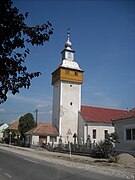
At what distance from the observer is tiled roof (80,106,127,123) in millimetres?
48500

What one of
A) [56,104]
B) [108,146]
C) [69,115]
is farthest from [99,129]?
[108,146]

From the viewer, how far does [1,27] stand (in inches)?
180

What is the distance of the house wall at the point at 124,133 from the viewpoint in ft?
82.4

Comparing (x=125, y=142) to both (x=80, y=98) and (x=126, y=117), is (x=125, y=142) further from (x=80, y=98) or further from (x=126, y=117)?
(x=80, y=98)

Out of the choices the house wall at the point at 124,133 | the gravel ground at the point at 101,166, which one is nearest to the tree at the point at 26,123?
the house wall at the point at 124,133

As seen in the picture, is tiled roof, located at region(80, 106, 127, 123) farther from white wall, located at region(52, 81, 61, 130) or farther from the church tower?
white wall, located at region(52, 81, 61, 130)

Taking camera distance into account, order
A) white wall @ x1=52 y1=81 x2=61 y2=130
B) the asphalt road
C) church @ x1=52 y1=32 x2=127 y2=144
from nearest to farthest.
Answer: the asphalt road
church @ x1=52 y1=32 x2=127 y2=144
white wall @ x1=52 y1=81 x2=61 y2=130

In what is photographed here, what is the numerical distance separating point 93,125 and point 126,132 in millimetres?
21486

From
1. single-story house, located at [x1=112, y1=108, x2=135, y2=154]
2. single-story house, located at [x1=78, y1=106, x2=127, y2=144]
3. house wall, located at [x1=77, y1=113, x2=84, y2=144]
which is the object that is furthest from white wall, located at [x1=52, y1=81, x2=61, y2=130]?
single-story house, located at [x1=112, y1=108, x2=135, y2=154]

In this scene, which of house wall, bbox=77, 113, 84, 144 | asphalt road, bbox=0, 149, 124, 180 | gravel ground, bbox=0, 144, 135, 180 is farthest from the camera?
house wall, bbox=77, 113, 84, 144

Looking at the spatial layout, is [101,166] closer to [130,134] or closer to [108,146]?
[108,146]

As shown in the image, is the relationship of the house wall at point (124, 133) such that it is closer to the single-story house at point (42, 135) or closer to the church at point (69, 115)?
the church at point (69, 115)

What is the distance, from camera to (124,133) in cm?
2633

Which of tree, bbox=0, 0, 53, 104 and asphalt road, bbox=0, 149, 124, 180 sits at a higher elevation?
tree, bbox=0, 0, 53, 104
